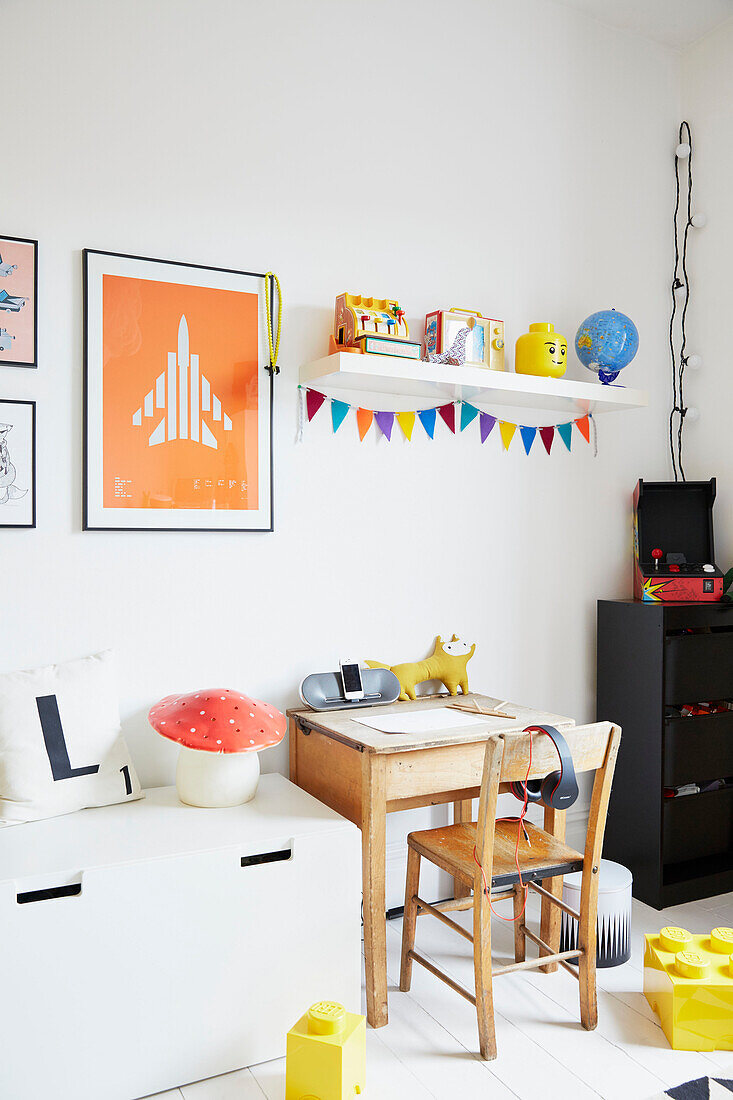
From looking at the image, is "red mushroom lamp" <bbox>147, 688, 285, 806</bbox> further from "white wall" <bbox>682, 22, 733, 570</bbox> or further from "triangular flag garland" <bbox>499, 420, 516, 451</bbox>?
"white wall" <bbox>682, 22, 733, 570</bbox>

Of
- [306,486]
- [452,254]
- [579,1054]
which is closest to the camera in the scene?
[579,1054]

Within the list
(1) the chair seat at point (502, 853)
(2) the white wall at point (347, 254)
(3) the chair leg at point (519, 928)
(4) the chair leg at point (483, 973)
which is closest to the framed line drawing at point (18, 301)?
(2) the white wall at point (347, 254)

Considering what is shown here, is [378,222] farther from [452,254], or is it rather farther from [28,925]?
[28,925]

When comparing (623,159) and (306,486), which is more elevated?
(623,159)

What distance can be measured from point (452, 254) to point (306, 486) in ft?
2.97

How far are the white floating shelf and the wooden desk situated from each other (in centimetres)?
94

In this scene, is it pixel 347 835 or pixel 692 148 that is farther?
pixel 692 148

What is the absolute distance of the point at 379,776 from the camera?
208cm

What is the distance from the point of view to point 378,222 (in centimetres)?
264

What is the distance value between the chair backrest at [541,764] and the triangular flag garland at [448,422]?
43.8 inches

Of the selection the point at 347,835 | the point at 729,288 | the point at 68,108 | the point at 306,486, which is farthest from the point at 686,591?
the point at 68,108

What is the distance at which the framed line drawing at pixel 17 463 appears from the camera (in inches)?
84.2

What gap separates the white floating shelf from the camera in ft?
7.71

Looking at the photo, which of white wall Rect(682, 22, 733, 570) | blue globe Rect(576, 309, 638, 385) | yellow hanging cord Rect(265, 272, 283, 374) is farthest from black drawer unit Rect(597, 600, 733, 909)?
yellow hanging cord Rect(265, 272, 283, 374)
